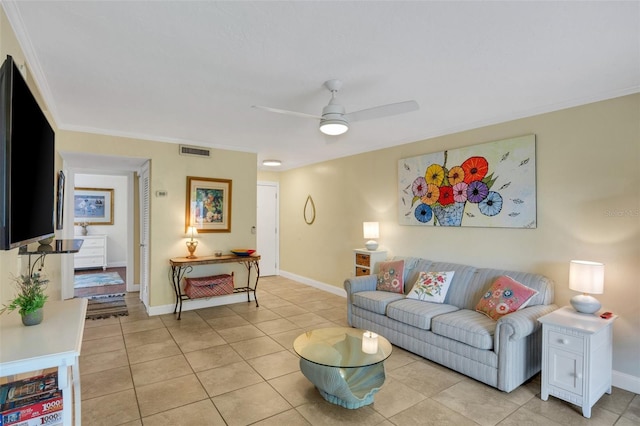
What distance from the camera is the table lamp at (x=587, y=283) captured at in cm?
266

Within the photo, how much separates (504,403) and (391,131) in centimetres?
310

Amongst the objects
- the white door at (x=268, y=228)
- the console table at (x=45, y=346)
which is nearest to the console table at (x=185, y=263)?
the white door at (x=268, y=228)

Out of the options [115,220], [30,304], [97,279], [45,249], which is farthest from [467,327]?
[115,220]

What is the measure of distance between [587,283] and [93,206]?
32.8 ft

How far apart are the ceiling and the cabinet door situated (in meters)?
2.16

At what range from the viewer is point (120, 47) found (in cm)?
221

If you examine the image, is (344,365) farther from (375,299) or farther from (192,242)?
(192,242)

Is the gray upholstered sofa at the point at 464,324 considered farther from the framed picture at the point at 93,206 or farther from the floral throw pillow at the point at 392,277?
the framed picture at the point at 93,206

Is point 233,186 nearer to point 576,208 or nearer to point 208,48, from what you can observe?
point 208,48

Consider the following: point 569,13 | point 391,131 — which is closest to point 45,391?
point 569,13

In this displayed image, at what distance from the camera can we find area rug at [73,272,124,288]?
6678 mm

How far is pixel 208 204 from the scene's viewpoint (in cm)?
517

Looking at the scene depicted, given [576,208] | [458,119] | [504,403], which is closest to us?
[504,403]

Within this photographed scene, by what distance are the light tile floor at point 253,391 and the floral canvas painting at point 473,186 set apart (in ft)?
5.40
